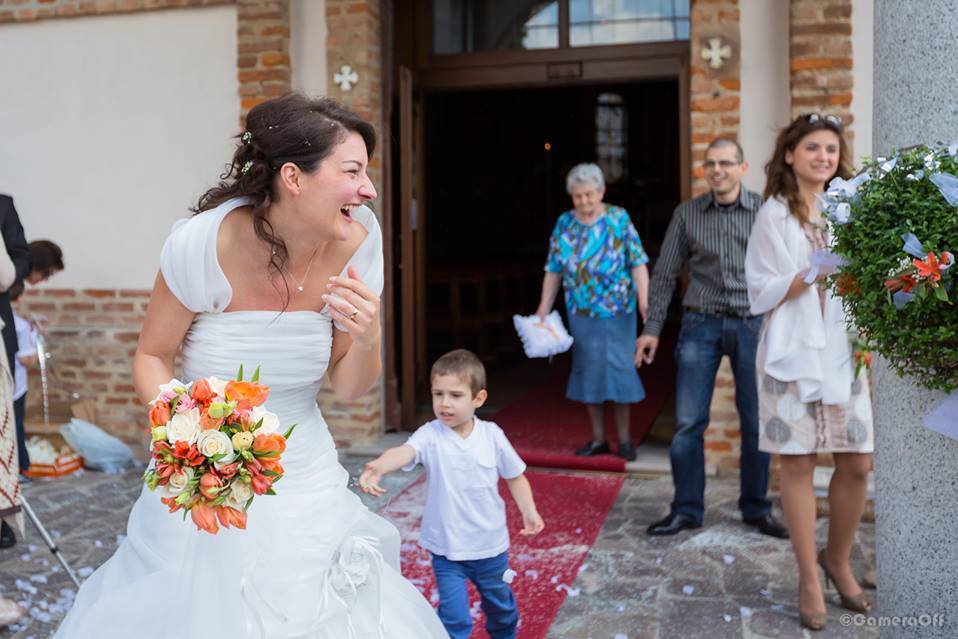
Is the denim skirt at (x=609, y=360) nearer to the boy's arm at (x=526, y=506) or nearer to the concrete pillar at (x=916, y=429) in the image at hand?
the boy's arm at (x=526, y=506)

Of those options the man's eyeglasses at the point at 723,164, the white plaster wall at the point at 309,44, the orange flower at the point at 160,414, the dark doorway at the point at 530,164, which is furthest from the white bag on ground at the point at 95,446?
the dark doorway at the point at 530,164

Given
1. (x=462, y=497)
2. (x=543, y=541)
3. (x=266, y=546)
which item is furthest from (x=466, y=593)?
(x=543, y=541)

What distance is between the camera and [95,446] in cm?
682

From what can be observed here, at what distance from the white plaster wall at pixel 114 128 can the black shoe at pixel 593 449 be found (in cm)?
325

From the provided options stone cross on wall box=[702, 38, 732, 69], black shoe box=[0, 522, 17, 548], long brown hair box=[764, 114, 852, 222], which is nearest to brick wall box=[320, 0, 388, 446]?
stone cross on wall box=[702, 38, 732, 69]

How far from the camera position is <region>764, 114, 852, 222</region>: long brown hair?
3973mm

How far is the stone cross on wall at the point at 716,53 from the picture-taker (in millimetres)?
6027

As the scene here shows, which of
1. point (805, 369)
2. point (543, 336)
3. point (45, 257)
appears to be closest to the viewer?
point (805, 369)

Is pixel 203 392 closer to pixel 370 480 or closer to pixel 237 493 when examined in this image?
pixel 237 493

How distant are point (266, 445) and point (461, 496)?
1.37m

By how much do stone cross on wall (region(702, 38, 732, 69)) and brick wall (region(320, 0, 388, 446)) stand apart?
2280 mm

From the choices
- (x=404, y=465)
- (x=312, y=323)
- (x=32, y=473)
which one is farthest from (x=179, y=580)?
(x=32, y=473)

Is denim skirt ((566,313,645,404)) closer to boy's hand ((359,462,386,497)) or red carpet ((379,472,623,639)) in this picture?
red carpet ((379,472,623,639))

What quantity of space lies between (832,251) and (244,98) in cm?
513
